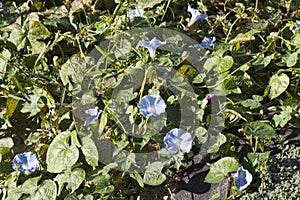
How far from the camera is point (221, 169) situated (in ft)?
5.49

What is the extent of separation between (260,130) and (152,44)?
17.6 inches

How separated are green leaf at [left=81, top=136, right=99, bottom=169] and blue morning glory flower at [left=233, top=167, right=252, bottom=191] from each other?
428mm

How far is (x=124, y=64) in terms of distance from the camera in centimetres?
189

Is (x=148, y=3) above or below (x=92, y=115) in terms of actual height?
above

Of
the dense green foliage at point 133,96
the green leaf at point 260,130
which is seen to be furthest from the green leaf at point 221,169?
the green leaf at point 260,130

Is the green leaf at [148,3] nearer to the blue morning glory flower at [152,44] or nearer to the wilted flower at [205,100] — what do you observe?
the blue morning glory flower at [152,44]

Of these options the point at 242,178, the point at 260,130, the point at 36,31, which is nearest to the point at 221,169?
the point at 242,178

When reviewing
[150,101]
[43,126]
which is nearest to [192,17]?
[150,101]

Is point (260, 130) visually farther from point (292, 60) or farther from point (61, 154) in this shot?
point (61, 154)

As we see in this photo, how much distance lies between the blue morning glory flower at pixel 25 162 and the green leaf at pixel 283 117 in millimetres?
793

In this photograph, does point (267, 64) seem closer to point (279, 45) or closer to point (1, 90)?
point (279, 45)

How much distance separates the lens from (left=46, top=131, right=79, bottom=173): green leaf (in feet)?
5.43

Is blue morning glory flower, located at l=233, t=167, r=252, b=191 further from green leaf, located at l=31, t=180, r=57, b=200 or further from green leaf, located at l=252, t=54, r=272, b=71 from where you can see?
Answer: green leaf, located at l=31, t=180, r=57, b=200

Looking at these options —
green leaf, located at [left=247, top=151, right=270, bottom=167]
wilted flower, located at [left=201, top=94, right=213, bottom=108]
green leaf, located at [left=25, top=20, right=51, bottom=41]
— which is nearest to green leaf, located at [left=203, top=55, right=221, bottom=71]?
wilted flower, located at [left=201, top=94, right=213, bottom=108]
